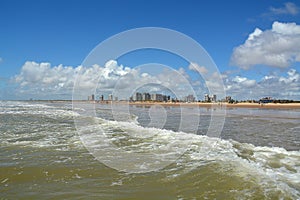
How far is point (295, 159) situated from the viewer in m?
8.56

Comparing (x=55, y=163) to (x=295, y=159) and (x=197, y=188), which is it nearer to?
(x=197, y=188)

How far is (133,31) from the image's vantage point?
12.9 meters

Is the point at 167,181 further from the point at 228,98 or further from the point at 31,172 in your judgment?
the point at 228,98

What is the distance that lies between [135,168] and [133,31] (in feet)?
24.6

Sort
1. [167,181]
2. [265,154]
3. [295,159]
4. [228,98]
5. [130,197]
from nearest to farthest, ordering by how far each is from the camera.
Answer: [130,197], [167,181], [295,159], [265,154], [228,98]

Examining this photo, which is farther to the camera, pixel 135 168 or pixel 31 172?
pixel 135 168

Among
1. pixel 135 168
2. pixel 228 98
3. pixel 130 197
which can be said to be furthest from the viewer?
pixel 228 98

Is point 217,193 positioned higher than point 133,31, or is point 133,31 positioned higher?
point 133,31

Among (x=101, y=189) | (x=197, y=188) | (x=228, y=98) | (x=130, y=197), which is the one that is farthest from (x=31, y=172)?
(x=228, y=98)

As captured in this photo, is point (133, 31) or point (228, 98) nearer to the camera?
point (133, 31)

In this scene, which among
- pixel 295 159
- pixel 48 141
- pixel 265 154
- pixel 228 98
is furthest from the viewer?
pixel 228 98

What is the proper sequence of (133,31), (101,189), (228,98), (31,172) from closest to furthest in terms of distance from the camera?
(101,189)
(31,172)
(133,31)
(228,98)

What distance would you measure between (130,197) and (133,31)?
9.19 metres

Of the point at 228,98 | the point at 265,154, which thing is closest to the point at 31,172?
the point at 265,154
